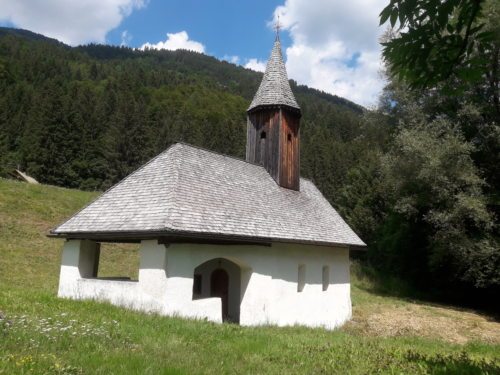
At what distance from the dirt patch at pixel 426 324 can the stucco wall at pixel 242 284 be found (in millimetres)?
1247

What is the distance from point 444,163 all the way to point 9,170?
145ft

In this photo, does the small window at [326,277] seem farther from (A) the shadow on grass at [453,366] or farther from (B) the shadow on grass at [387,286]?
(B) the shadow on grass at [387,286]

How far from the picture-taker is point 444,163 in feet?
66.6

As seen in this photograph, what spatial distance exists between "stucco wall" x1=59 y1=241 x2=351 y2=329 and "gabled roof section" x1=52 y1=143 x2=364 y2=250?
Result: 2.00ft

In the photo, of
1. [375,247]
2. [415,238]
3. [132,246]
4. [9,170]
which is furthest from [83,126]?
[415,238]

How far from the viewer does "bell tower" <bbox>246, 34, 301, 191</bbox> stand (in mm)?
18391

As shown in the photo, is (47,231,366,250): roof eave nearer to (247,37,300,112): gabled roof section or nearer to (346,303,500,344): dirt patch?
Result: (346,303,500,344): dirt patch

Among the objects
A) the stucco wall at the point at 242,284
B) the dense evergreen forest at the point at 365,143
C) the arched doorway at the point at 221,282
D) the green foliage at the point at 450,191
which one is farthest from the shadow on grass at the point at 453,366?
the green foliage at the point at 450,191

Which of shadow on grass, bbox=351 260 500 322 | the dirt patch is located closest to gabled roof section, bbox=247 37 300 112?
the dirt patch

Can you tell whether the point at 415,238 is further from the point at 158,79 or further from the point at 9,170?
the point at 158,79

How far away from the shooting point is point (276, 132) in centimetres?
1861

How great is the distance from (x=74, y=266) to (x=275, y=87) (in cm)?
1154

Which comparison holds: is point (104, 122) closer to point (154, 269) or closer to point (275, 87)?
point (275, 87)

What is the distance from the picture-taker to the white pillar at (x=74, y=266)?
1278 centimetres
